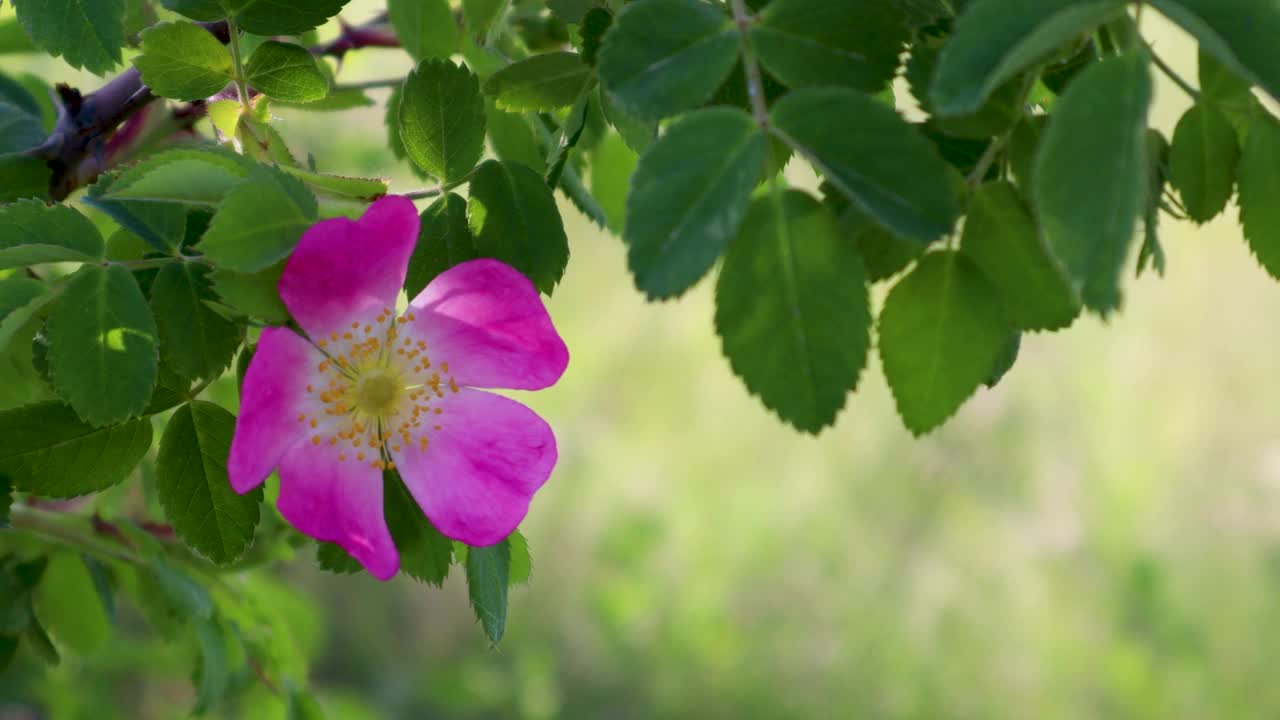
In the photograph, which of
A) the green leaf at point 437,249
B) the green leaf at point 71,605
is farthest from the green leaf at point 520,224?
the green leaf at point 71,605

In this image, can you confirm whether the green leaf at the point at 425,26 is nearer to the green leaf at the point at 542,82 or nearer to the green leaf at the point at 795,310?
the green leaf at the point at 542,82

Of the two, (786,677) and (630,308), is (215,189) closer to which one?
(786,677)

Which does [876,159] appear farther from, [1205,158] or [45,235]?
[45,235]

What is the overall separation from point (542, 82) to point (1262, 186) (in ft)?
0.74

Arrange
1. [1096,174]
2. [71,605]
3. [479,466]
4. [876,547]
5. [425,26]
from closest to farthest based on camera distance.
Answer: [1096,174], [479,466], [425,26], [71,605], [876,547]

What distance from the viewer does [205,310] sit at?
15.1 inches

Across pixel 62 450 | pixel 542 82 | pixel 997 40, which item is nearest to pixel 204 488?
pixel 62 450

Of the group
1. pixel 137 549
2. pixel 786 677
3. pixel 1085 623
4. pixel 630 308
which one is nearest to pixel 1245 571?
pixel 1085 623

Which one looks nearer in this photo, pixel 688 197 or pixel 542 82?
pixel 688 197

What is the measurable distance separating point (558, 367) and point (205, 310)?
0.35 feet

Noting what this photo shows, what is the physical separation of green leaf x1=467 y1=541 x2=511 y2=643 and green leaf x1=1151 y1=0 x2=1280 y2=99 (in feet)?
0.79

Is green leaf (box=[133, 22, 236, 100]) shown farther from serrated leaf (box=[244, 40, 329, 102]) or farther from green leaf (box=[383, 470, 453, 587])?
green leaf (box=[383, 470, 453, 587])

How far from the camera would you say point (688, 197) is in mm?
311

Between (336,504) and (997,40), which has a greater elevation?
(997,40)
